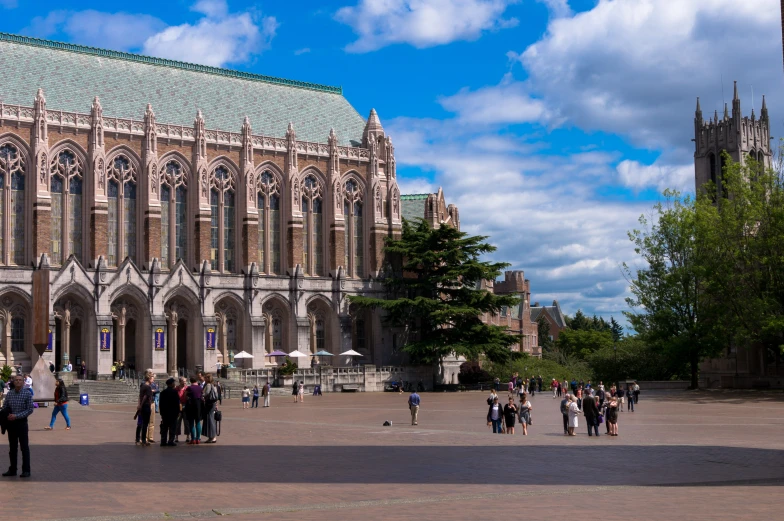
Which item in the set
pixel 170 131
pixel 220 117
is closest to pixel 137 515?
pixel 170 131

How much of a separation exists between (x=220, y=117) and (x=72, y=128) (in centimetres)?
1333

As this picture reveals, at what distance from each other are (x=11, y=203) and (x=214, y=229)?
1438 centimetres

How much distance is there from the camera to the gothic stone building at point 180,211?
68.0 metres

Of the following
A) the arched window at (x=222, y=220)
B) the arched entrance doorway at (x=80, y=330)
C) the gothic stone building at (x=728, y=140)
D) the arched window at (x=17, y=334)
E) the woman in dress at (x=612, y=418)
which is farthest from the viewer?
the gothic stone building at (x=728, y=140)

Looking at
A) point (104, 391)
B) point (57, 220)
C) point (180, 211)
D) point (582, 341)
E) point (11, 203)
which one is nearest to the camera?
point (104, 391)

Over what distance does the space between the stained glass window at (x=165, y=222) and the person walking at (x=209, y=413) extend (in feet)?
157

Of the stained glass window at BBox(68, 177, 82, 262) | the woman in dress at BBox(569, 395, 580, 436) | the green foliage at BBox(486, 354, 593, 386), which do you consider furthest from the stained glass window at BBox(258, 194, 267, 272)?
the woman in dress at BBox(569, 395, 580, 436)

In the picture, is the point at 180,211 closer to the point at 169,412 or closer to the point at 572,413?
the point at 572,413

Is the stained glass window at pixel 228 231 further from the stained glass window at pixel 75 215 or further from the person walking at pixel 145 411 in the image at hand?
the person walking at pixel 145 411

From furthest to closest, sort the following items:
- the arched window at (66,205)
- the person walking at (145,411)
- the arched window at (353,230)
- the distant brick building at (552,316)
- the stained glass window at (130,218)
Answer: the distant brick building at (552,316) < the arched window at (353,230) < the stained glass window at (130,218) < the arched window at (66,205) < the person walking at (145,411)

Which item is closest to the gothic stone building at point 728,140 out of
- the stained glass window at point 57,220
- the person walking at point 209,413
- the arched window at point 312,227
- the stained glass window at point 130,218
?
the arched window at point 312,227

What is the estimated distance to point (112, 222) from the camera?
2817 inches

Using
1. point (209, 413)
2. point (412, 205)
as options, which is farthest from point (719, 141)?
point (209, 413)

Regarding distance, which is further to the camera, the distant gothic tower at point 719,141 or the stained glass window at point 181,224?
the distant gothic tower at point 719,141
